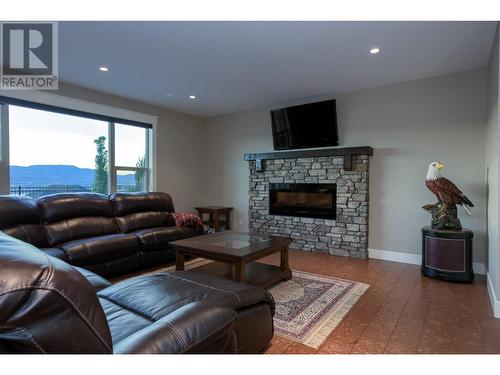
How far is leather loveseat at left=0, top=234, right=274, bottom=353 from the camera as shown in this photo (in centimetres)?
69

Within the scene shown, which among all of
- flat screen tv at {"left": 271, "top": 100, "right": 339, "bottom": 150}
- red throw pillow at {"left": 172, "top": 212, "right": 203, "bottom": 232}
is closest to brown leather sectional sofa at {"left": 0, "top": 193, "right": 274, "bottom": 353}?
red throw pillow at {"left": 172, "top": 212, "right": 203, "bottom": 232}

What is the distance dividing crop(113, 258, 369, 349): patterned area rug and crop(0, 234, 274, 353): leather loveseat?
0.39 m

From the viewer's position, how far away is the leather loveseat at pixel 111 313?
692mm

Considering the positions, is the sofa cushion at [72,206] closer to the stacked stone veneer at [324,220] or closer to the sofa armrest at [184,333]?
the stacked stone veneer at [324,220]

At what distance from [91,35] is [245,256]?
251 cm

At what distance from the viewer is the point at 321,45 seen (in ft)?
9.05

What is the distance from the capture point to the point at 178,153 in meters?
5.56

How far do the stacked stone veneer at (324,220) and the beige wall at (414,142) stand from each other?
0.19 meters

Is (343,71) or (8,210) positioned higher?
(343,71)

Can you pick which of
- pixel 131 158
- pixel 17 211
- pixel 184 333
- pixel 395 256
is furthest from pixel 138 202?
pixel 395 256

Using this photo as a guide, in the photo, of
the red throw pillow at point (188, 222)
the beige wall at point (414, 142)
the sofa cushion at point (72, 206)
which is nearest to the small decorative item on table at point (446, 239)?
the beige wall at point (414, 142)

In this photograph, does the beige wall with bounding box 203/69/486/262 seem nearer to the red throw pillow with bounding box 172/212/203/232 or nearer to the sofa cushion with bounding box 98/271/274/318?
the red throw pillow with bounding box 172/212/203/232

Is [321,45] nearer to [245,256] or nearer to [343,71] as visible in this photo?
[343,71]
